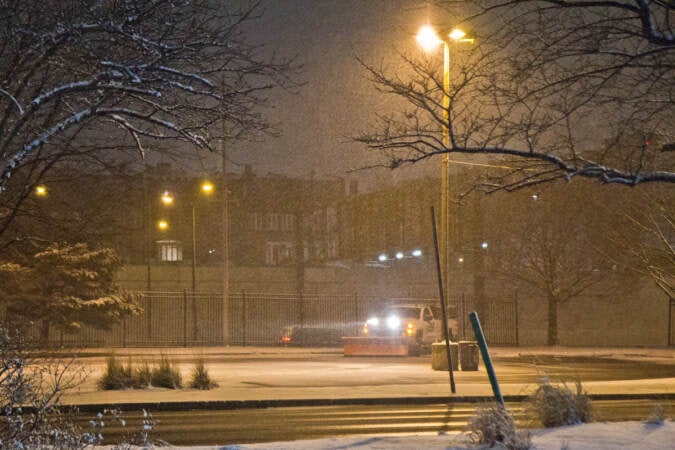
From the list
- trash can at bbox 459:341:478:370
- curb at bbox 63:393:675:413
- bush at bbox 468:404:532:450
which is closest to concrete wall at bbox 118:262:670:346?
trash can at bbox 459:341:478:370

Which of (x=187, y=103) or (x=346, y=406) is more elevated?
(x=187, y=103)

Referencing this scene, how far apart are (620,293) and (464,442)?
3976 centimetres

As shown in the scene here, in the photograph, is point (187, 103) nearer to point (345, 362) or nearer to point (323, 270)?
point (345, 362)

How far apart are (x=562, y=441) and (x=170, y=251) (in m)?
57.4

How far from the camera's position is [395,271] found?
59844mm

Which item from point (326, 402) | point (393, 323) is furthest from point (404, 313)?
point (326, 402)

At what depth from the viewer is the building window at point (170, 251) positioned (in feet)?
209

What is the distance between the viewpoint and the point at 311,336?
40.7 meters

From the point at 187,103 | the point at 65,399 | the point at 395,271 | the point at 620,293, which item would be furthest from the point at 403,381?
the point at 395,271

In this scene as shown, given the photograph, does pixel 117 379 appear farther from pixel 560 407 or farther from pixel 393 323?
pixel 393 323

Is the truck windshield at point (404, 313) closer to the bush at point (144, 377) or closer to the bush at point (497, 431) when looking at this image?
the bush at point (144, 377)

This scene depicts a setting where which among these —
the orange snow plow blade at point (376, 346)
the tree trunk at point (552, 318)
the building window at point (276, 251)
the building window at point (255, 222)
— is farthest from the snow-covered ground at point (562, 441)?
the building window at point (276, 251)

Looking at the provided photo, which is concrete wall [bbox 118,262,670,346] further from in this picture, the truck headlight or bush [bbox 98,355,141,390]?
bush [bbox 98,355,141,390]

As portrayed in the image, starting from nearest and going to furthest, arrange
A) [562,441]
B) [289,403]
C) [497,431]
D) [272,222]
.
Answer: [497,431] < [562,441] < [289,403] < [272,222]
